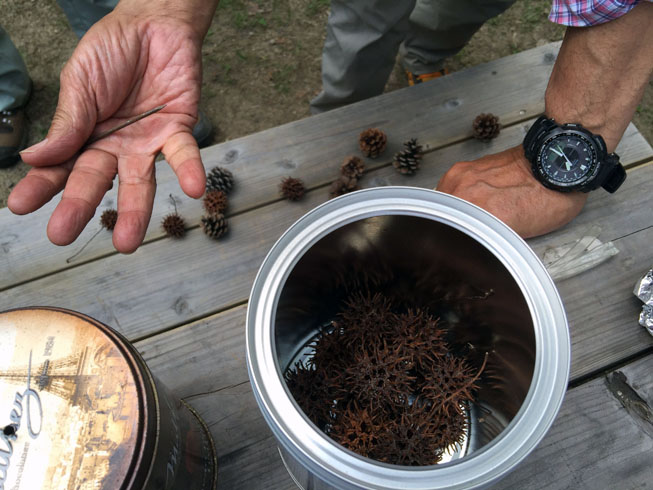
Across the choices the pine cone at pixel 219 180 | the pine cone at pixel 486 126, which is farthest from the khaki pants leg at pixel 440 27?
the pine cone at pixel 219 180

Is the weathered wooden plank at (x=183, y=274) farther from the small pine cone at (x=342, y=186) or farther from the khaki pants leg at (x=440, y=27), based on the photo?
the khaki pants leg at (x=440, y=27)

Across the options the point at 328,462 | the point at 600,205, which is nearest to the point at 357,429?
the point at 328,462

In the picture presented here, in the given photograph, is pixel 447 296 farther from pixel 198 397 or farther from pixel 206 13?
pixel 206 13

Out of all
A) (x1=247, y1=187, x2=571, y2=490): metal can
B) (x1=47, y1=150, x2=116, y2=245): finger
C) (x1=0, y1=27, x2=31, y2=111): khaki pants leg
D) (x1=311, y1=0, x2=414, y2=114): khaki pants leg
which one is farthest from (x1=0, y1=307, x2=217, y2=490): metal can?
(x1=0, y1=27, x2=31, y2=111): khaki pants leg

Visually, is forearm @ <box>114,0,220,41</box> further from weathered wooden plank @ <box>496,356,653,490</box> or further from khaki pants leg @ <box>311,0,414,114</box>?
weathered wooden plank @ <box>496,356,653,490</box>

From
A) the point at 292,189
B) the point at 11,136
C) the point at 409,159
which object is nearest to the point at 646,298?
the point at 409,159

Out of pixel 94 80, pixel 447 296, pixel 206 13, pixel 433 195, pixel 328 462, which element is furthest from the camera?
pixel 206 13
